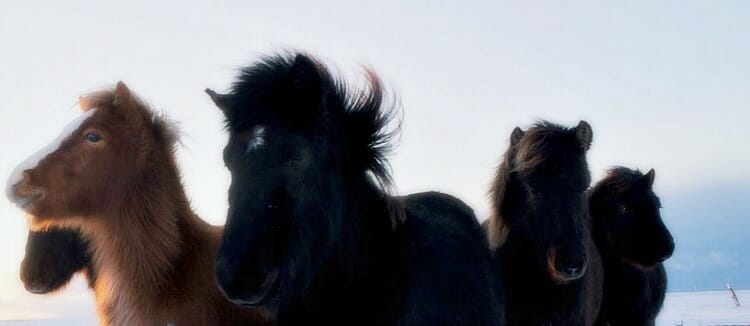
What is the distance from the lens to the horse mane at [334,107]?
3.61 meters

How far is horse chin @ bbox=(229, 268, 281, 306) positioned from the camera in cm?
312

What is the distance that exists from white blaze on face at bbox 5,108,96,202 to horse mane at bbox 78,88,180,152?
0.20 m

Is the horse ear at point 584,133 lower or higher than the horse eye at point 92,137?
higher

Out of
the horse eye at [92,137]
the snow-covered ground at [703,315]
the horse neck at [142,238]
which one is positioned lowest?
the snow-covered ground at [703,315]

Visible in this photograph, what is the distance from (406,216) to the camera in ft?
12.9

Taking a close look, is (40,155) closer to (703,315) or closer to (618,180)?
(618,180)

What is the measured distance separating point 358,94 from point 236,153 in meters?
0.82

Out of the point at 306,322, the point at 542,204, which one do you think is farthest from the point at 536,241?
the point at 306,322

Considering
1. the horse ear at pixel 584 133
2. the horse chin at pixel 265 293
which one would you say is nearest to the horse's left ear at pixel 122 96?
the horse chin at pixel 265 293

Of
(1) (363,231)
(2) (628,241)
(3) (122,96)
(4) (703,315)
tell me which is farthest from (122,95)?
(4) (703,315)

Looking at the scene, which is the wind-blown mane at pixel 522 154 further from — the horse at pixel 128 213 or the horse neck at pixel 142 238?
the horse neck at pixel 142 238

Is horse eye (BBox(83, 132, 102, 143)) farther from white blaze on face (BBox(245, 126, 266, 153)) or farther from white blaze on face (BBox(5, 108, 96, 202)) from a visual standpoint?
white blaze on face (BBox(245, 126, 266, 153))

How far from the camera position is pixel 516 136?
6.59m

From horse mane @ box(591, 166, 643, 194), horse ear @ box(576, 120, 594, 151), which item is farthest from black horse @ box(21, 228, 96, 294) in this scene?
horse mane @ box(591, 166, 643, 194)
